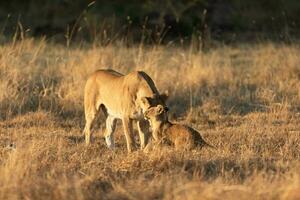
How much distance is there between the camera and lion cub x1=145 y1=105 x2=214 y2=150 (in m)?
9.70

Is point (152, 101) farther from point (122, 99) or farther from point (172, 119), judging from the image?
point (172, 119)

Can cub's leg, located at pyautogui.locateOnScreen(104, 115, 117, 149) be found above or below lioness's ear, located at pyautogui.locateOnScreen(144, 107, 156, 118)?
below

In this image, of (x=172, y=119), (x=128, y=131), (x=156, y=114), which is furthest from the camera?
(x=172, y=119)

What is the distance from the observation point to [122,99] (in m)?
10.4

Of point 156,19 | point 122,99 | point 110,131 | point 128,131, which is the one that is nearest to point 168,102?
point 110,131

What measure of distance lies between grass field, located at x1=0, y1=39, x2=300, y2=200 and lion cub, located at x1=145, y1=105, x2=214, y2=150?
0.23 meters

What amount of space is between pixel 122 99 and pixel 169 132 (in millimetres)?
840

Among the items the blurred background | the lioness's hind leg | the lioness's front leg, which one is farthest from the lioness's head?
the blurred background

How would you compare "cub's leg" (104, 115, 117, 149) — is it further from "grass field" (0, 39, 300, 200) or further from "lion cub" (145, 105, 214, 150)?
"lion cub" (145, 105, 214, 150)

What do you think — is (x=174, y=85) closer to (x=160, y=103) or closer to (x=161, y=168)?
(x=160, y=103)

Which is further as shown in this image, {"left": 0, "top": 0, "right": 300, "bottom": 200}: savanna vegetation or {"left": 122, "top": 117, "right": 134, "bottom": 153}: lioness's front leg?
{"left": 122, "top": 117, "right": 134, "bottom": 153}: lioness's front leg

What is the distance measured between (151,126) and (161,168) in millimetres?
1362

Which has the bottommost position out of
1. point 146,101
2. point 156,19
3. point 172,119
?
point 172,119

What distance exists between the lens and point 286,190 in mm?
7301
